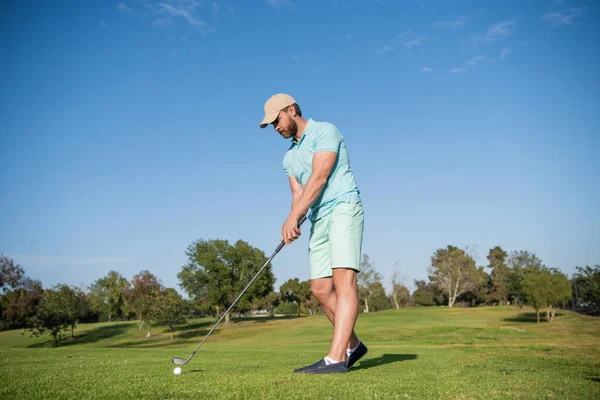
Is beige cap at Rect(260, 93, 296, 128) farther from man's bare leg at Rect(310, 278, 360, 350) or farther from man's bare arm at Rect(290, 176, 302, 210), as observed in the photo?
man's bare leg at Rect(310, 278, 360, 350)

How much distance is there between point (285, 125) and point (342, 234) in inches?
54.9

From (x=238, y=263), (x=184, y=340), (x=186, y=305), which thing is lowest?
(x=184, y=340)

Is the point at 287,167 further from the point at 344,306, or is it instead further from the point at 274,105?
the point at 344,306

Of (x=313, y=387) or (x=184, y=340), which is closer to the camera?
(x=313, y=387)

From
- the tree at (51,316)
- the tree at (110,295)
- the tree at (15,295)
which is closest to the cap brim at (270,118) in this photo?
the tree at (51,316)

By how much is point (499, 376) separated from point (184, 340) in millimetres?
48686

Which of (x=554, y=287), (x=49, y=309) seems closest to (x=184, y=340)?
(x=49, y=309)

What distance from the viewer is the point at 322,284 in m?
5.10

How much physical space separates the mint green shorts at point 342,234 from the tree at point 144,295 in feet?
162

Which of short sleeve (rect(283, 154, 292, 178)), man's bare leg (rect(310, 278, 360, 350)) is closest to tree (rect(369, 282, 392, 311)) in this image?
short sleeve (rect(283, 154, 292, 178))

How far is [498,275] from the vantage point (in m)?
108

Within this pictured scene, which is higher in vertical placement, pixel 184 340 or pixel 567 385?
pixel 567 385

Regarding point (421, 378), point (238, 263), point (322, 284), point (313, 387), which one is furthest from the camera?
point (238, 263)

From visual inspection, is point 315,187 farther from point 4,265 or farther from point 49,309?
point 4,265
